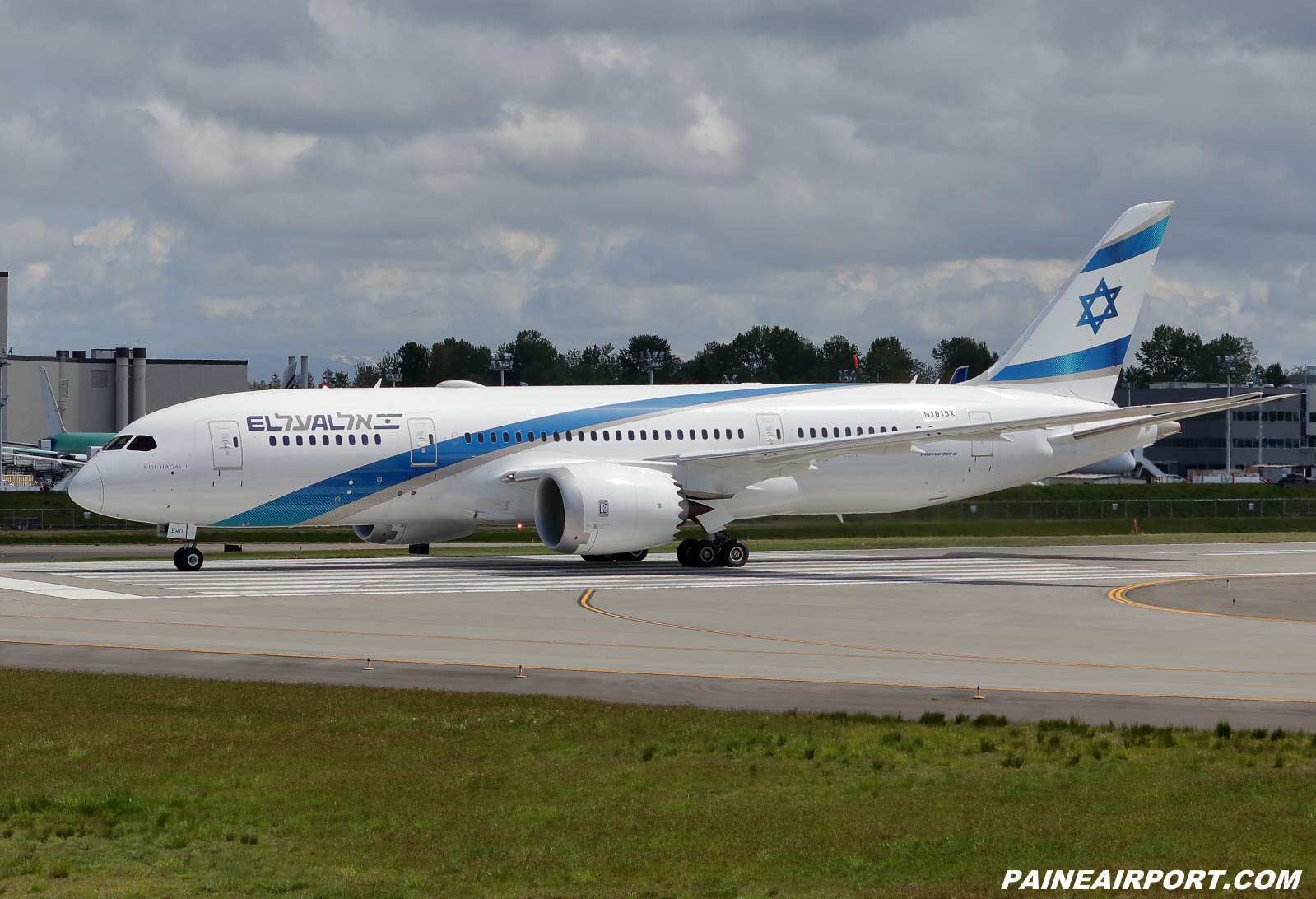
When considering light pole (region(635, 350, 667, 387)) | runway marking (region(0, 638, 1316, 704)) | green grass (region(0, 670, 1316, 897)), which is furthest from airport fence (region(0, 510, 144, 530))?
green grass (region(0, 670, 1316, 897))

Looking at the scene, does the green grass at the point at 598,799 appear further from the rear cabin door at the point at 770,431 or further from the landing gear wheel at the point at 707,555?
the rear cabin door at the point at 770,431

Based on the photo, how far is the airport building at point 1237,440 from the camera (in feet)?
529

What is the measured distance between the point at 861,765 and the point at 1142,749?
2.82m

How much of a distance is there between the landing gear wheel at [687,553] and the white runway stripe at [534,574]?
58 centimetres

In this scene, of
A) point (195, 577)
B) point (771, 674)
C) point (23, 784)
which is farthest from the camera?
point (195, 577)

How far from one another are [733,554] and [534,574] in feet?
19.1

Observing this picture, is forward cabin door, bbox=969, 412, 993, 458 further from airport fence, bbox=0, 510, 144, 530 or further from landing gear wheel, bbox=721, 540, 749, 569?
airport fence, bbox=0, 510, 144, 530

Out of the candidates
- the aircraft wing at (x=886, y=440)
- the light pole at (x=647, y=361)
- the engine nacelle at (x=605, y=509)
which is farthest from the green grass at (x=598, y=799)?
the light pole at (x=647, y=361)

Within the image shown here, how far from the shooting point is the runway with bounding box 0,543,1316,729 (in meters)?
17.6

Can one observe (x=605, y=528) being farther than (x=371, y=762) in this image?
Yes

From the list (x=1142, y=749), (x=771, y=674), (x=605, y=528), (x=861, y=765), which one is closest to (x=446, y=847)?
(x=861, y=765)

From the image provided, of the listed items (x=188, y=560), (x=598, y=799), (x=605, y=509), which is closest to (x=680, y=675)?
(x=598, y=799)

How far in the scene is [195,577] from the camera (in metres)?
35.2

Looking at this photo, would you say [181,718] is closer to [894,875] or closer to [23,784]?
[23,784]
